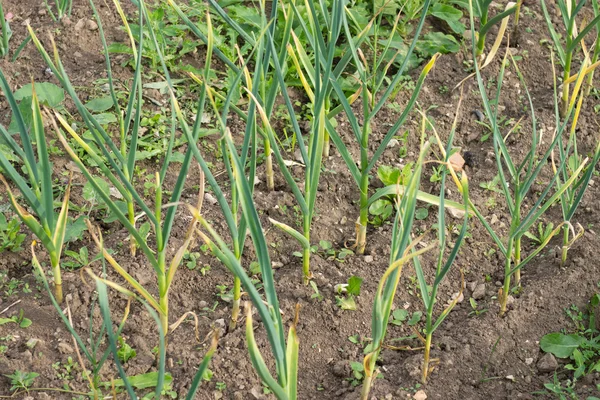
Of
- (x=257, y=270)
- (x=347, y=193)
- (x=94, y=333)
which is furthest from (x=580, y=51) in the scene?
(x=94, y=333)

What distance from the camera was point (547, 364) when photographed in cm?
214

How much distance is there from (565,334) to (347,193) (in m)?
0.82

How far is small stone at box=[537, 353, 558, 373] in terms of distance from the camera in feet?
7.02

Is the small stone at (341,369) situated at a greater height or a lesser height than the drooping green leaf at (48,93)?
lesser

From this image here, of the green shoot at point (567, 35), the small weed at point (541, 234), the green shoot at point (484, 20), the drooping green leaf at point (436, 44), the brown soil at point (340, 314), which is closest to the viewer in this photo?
the brown soil at point (340, 314)

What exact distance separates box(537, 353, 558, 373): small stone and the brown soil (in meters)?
0.02

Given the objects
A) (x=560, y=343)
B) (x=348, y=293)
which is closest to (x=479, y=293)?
(x=560, y=343)

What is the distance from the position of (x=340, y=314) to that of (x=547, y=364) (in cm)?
56

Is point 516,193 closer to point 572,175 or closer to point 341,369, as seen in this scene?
point 572,175

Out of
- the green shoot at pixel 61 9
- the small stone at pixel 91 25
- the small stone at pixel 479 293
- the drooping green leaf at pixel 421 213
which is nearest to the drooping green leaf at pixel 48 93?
the green shoot at pixel 61 9

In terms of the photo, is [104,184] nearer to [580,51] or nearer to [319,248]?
[319,248]

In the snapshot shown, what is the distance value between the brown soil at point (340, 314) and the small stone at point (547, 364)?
2 centimetres

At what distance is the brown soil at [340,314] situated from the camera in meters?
2.10

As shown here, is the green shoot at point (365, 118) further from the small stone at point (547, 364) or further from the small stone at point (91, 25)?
the small stone at point (91, 25)
